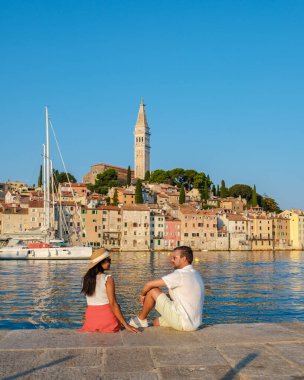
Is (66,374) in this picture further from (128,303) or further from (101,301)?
(128,303)

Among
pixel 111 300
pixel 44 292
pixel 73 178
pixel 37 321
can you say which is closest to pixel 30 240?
pixel 44 292

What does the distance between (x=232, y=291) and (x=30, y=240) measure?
41073 mm

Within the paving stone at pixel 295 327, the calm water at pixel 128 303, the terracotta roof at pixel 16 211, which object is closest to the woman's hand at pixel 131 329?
the paving stone at pixel 295 327

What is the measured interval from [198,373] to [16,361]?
1768mm

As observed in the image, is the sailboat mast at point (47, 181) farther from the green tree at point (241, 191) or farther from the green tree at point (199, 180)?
the green tree at point (241, 191)

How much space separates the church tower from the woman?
463ft

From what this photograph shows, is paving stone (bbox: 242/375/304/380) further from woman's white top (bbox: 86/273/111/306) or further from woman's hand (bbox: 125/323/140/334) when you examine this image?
woman's white top (bbox: 86/273/111/306)

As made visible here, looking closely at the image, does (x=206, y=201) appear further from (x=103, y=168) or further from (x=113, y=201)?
(x=103, y=168)

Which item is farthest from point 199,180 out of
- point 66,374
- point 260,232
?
point 66,374

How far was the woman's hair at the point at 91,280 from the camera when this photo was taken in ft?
22.7

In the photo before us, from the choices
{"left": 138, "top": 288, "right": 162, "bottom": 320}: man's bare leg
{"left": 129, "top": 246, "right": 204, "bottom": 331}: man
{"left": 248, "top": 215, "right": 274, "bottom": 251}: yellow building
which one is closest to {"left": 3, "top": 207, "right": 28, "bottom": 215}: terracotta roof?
{"left": 248, "top": 215, "right": 274, "bottom": 251}: yellow building

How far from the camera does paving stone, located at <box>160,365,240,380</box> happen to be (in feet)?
14.9

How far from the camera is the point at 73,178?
433ft

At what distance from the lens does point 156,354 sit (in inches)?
208
